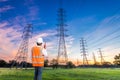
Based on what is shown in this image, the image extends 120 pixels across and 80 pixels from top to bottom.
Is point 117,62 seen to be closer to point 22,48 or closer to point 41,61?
point 22,48

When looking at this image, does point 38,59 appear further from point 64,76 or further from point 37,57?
point 64,76

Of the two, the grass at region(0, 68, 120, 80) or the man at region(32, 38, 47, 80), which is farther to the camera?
the grass at region(0, 68, 120, 80)

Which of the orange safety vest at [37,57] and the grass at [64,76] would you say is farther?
the grass at [64,76]

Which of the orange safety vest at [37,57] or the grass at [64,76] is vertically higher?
the orange safety vest at [37,57]

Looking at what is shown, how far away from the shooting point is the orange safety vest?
31.9ft

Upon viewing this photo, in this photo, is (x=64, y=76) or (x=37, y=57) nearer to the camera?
(x=37, y=57)

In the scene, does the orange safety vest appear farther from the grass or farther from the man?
the grass

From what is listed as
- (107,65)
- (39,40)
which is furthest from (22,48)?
(107,65)

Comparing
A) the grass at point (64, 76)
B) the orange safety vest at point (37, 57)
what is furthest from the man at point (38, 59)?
the grass at point (64, 76)

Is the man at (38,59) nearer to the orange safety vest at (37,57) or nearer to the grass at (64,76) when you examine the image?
the orange safety vest at (37,57)

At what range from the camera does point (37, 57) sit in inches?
384

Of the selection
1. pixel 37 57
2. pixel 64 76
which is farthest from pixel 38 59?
pixel 64 76

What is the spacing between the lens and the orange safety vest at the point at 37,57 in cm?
971

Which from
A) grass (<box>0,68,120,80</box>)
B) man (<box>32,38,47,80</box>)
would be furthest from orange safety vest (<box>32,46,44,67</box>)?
grass (<box>0,68,120,80</box>)
